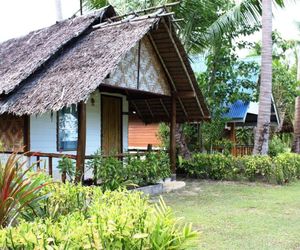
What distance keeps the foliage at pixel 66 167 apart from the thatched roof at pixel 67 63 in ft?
3.98

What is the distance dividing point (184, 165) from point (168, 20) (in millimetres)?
5312

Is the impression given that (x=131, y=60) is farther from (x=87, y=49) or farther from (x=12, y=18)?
(x=12, y=18)

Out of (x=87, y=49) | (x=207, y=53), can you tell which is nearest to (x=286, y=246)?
(x=87, y=49)

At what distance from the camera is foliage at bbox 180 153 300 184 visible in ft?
38.8

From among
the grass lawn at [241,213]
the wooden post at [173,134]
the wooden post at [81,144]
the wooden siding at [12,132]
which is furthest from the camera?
the wooden post at [173,134]

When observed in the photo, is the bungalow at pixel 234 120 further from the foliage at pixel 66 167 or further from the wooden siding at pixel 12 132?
the foliage at pixel 66 167

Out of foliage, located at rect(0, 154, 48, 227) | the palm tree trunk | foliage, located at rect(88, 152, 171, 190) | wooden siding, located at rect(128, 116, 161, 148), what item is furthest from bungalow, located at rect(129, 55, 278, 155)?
foliage, located at rect(0, 154, 48, 227)

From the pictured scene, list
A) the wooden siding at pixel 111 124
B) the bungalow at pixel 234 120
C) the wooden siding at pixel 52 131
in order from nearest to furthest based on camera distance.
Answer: the wooden siding at pixel 52 131, the wooden siding at pixel 111 124, the bungalow at pixel 234 120

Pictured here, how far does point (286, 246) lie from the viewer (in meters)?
5.37

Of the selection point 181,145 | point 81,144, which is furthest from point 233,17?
point 81,144

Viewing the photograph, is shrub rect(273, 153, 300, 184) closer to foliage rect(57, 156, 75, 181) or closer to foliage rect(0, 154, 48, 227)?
foliage rect(57, 156, 75, 181)

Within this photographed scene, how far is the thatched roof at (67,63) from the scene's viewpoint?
25.8ft

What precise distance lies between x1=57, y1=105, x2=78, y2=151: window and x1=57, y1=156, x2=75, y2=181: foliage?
239 cm

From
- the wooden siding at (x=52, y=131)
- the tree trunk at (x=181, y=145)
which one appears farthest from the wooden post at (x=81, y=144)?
the tree trunk at (x=181, y=145)
